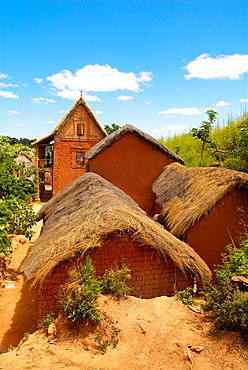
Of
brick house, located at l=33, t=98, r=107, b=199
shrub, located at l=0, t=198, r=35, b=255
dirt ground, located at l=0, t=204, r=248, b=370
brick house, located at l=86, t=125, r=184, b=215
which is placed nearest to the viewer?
dirt ground, located at l=0, t=204, r=248, b=370

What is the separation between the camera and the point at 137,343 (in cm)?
448

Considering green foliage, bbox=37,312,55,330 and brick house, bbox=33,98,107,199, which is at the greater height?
brick house, bbox=33,98,107,199

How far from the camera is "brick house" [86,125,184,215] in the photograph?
13.5 meters

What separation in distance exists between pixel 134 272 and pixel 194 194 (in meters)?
Result: 3.53

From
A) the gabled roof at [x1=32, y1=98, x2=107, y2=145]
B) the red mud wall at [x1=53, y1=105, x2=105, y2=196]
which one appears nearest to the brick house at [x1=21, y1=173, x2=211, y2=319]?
the red mud wall at [x1=53, y1=105, x2=105, y2=196]

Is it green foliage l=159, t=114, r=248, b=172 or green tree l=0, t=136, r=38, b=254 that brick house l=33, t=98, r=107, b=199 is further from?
green tree l=0, t=136, r=38, b=254

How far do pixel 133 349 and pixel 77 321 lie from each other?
106 cm

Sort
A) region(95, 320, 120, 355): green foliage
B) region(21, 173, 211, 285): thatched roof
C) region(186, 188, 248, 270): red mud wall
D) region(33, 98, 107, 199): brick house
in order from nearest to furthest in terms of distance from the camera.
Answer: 1. region(95, 320, 120, 355): green foliage
2. region(21, 173, 211, 285): thatched roof
3. region(186, 188, 248, 270): red mud wall
4. region(33, 98, 107, 199): brick house

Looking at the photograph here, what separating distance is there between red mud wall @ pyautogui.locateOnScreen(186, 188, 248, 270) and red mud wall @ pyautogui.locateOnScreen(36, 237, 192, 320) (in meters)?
1.84

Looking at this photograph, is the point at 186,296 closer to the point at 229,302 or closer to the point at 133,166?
the point at 229,302

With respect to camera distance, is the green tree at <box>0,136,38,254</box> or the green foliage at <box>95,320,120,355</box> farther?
the green tree at <box>0,136,38,254</box>

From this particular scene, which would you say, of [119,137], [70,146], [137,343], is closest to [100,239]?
[137,343]

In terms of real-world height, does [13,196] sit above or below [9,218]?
above

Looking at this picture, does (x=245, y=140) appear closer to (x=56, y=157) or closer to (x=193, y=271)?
(x=193, y=271)
